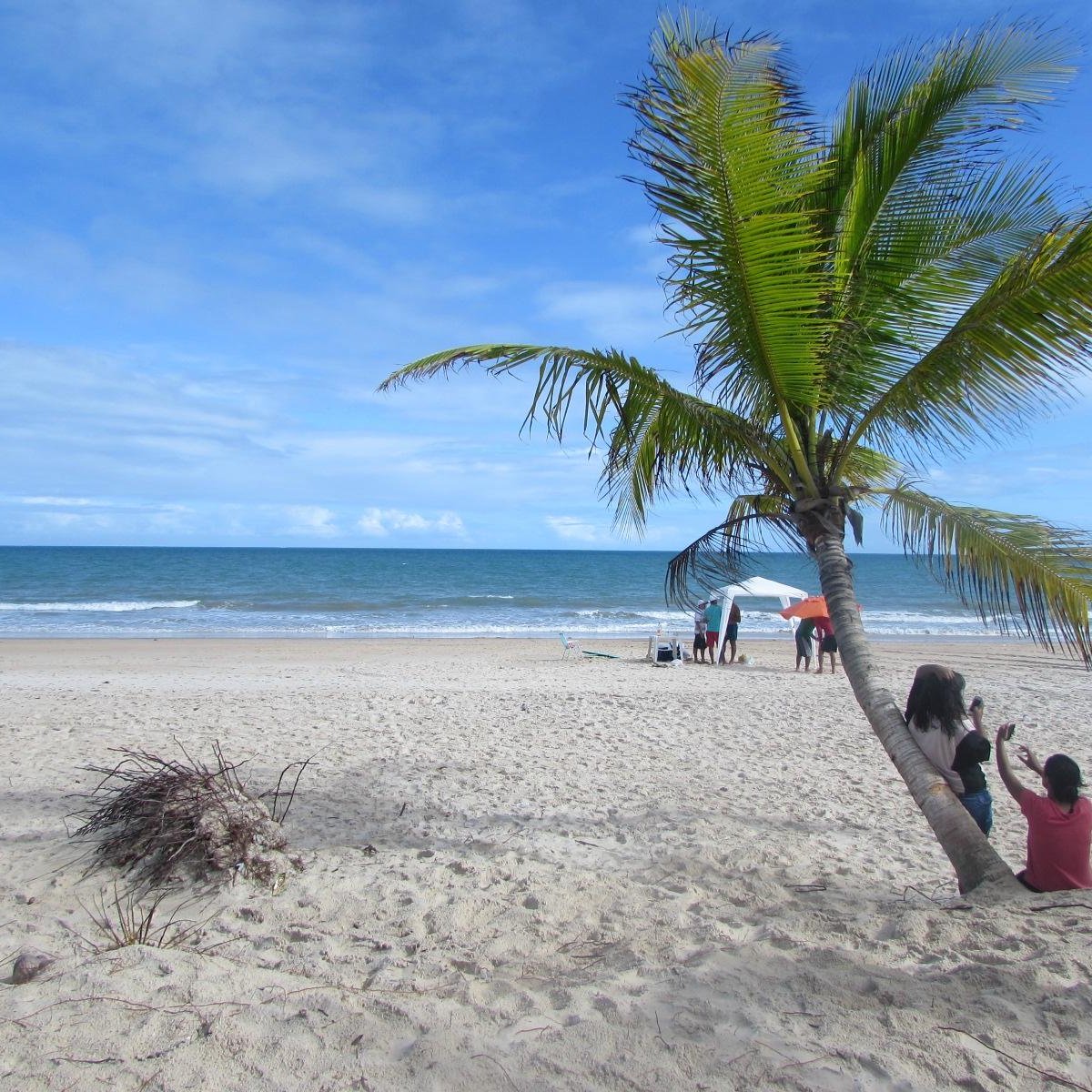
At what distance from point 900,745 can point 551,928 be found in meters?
2.01

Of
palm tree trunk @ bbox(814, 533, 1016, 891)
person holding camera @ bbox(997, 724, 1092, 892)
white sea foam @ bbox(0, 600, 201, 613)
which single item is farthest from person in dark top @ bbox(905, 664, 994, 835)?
white sea foam @ bbox(0, 600, 201, 613)

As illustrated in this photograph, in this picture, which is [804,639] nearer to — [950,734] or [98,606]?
[950,734]

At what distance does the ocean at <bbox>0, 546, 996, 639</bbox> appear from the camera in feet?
85.8

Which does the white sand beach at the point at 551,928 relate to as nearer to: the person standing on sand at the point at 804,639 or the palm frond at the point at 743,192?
the palm frond at the point at 743,192

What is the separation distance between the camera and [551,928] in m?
4.12

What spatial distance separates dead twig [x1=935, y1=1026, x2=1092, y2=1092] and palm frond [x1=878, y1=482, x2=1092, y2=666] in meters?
1.71

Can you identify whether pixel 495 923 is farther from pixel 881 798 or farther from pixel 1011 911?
pixel 881 798

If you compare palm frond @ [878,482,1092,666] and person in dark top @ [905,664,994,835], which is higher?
palm frond @ [878,482,1092,666]

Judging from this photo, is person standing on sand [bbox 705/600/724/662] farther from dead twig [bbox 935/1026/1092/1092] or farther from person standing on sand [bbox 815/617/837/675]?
dead twig [bbox 935/1026/1092/1092]

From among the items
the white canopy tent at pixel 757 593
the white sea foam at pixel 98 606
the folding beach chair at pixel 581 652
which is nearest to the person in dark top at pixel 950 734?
the white canopy tent at pixel 757 593

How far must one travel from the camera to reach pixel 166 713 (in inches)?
362

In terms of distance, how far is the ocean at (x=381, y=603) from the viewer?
85.8 ft

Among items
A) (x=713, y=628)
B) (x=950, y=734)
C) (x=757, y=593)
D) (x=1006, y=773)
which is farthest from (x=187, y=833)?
(x=757, y=593)

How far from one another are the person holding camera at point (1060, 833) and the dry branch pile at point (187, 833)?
397 centimetres
